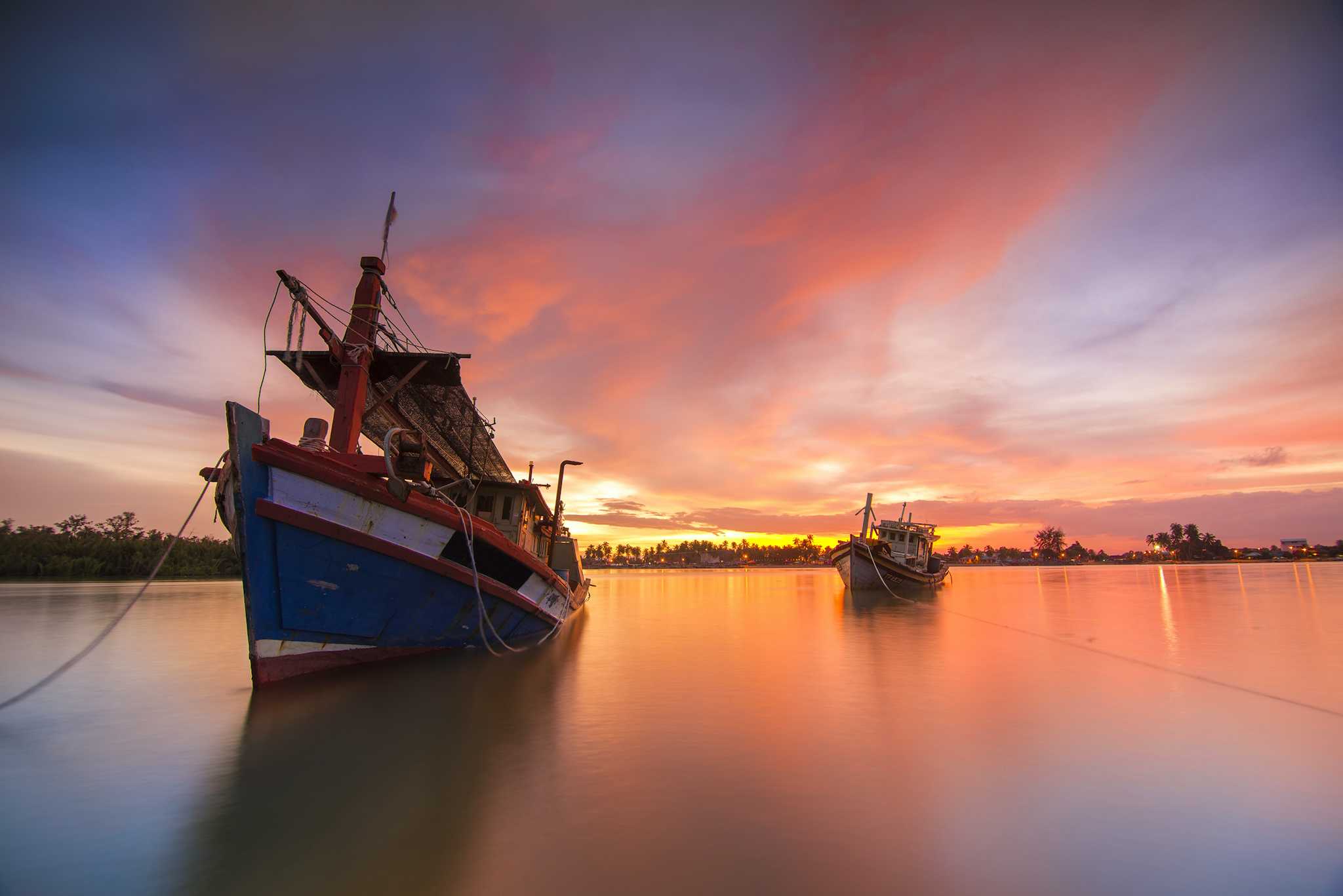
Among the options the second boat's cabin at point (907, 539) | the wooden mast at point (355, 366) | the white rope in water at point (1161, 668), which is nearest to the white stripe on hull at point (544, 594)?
the wooden mast at point (355, 366)

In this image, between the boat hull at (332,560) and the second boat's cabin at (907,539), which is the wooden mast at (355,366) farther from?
the second boat's cabin at (907,539)

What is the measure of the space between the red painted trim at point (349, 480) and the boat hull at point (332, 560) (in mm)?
15

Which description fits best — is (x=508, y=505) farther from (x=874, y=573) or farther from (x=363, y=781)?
(x=874, y=573)

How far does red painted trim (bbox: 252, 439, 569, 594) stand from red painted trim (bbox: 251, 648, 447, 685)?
8.81 ft

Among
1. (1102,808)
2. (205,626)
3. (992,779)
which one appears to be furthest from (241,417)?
(205,626)

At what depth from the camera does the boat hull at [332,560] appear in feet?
24.6

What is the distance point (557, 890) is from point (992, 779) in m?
4.32

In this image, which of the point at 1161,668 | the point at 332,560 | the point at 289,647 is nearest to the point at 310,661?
the point at 289,647

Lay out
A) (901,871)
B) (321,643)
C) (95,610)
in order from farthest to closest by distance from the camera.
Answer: (95,610), (321,643), (901,871)

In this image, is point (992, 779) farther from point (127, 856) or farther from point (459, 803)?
point (127, 856)

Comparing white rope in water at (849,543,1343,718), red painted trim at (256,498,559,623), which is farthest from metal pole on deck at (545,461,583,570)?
white rope in water at (849,543,1343,718)

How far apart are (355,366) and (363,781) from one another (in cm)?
735

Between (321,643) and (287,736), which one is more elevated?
(321,643)

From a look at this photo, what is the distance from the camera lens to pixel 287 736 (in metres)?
6.27
